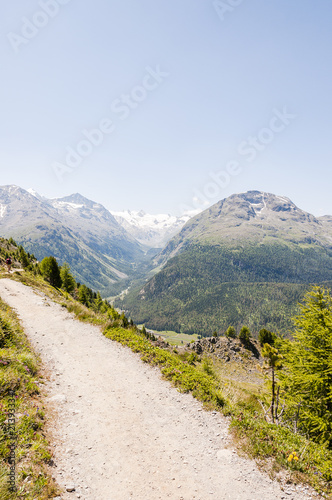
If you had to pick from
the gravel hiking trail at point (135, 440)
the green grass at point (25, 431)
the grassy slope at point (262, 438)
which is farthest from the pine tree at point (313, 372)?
the green grass at point (25, 431)

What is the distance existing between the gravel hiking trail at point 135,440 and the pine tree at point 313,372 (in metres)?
7.03

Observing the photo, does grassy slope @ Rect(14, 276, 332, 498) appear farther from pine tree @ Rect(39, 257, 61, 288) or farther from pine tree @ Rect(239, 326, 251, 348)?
pine tree @ Rect(239, 326, 251, 348)

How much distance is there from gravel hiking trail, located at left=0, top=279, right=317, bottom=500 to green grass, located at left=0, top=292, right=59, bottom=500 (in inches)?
23.1

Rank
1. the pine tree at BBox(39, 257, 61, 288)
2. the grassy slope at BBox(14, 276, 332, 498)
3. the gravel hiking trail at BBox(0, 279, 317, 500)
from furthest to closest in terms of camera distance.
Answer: the pine tree at BBox(39, 257, 61, 288), the grassy slope at BBox(14, 276, 332, 498), the gravel hiking trail at BBox(0, 279, 317, 500)

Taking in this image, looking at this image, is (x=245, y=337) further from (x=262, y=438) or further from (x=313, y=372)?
(x=262, y=438)

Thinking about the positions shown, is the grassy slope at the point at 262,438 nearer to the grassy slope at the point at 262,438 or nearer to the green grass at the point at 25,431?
the grassy slope at the point at 262,438

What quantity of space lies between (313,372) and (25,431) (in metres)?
15.4

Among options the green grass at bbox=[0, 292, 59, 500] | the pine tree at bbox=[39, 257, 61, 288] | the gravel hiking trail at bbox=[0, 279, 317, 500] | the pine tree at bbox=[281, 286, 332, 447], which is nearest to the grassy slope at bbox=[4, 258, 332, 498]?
the gravel hiking trail at bbox=[0, 279, 317, 500]

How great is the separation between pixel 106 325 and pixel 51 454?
521 inches

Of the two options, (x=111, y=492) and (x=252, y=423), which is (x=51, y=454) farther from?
(x=252, y=423)

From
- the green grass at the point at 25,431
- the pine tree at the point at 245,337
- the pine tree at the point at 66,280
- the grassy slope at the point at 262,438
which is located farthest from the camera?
the pine tree at the point at 245,337

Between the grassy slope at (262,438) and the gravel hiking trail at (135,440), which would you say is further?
the grassy slope at (262,438)

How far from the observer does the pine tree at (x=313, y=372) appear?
41.7 ft

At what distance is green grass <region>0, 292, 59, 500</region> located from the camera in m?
5.66
